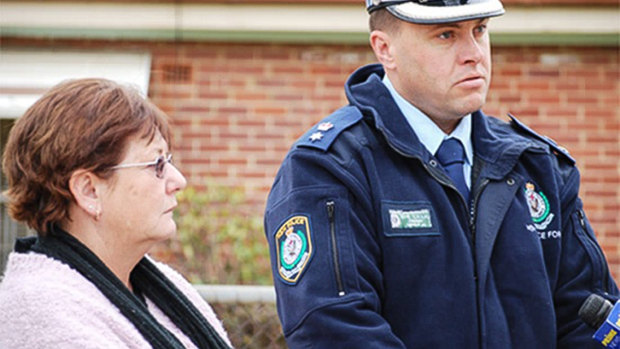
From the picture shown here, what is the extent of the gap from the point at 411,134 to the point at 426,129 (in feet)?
0.30

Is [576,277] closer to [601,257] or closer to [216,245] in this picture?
[601,257]

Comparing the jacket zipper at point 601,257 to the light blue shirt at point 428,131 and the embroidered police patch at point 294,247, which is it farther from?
the embroidered police patch at point 294,247

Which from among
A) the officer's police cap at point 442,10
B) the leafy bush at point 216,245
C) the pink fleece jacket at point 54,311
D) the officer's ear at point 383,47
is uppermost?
the officer's police cap at point 442,10

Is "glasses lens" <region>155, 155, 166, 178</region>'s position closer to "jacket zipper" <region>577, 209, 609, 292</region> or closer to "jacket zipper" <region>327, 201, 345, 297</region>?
"jacket zipper" <region>327, 201, 345, 297</region>

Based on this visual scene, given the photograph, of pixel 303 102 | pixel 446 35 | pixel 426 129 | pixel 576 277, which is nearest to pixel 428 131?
pixel 426 129

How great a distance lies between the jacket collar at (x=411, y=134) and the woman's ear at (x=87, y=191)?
0.75 metres

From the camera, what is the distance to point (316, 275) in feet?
8.19

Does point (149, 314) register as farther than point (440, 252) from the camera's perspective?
Yes

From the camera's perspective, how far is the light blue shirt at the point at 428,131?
275 centimetres

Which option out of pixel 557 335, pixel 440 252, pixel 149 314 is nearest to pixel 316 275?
pixel 440 252

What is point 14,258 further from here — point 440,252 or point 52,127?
point 440,252

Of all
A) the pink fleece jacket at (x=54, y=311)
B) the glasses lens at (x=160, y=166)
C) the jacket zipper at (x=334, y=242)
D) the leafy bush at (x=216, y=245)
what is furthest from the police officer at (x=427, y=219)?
the leafy bush at (x=216, y=245)

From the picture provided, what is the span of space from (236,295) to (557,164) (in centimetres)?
211

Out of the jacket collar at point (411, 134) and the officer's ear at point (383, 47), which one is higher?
the officer's ear at point (383, 47)
